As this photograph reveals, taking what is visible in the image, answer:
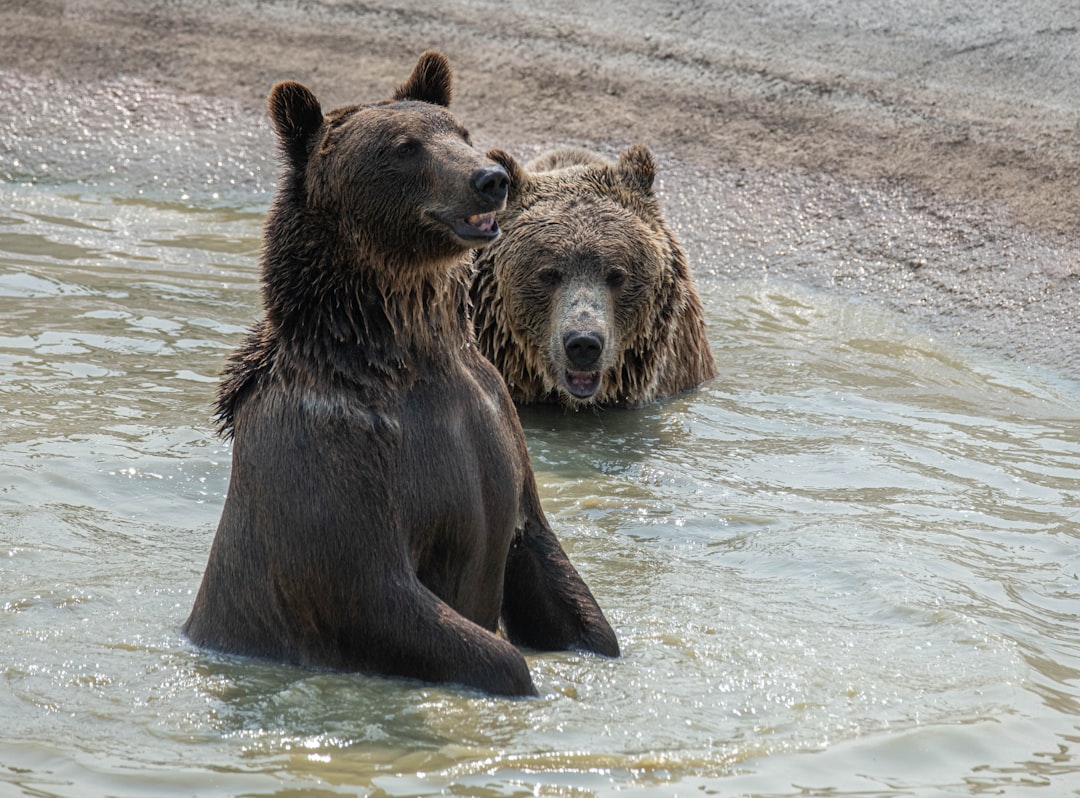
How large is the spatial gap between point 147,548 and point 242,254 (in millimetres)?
5729

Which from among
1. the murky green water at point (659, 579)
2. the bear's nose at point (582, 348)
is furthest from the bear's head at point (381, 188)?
the bear's nose at point (582, 348)

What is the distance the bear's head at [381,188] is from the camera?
17.4ft

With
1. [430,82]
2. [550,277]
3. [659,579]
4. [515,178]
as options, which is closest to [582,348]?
[550,277]

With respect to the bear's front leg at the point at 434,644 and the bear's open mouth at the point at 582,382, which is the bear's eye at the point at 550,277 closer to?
the bear's open mouth at the point at 582,382

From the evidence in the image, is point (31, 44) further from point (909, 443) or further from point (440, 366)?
point (440, 366)

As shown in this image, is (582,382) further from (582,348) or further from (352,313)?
(352,313)

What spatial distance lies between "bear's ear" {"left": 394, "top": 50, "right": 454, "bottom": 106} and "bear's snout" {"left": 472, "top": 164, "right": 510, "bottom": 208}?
0.61m

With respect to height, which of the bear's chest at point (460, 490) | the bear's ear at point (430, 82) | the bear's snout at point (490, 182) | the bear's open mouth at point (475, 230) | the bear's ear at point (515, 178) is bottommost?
the bear's chest at point (460, 490)

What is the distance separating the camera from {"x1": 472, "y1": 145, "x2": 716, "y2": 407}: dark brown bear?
30.4 feet

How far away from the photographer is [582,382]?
29.9 ft

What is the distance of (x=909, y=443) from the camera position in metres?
8.88

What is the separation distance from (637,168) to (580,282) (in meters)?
0.98

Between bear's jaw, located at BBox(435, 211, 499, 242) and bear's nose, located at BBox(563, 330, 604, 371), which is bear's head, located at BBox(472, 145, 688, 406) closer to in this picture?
bear's nose, located at BBox(563, 330, 604, 371)

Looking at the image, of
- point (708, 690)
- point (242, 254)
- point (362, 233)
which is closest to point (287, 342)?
point (362, 233)
